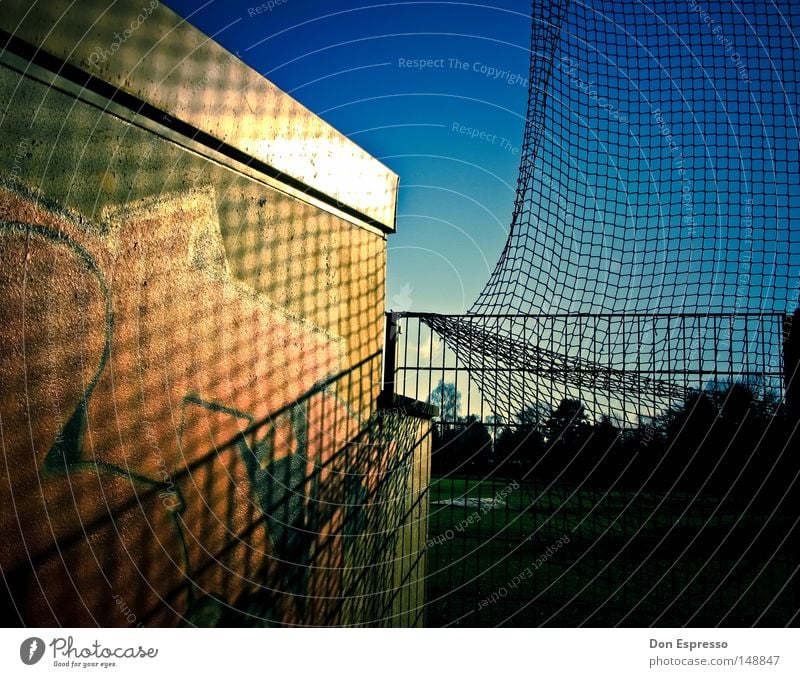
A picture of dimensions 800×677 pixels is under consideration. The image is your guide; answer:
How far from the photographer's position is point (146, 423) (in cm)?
286

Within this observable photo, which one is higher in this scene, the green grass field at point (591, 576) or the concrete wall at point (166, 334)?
the concrete wall at point (166, 334)

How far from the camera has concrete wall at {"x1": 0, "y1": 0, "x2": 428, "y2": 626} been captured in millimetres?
2381

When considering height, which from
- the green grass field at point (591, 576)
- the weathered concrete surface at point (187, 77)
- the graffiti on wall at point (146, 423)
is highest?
the weathered concrete surface at point (187, 77)

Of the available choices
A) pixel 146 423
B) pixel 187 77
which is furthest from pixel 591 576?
pixel 187 77

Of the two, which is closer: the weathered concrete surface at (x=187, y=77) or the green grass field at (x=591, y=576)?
the weathered concrete surface at (x=187, y=77)

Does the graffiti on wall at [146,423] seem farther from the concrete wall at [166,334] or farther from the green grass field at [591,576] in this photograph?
the green grass field at [591,576]

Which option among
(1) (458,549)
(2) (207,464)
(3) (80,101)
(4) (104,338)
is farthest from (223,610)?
(1) (458,549)

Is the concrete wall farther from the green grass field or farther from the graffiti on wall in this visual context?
the green grass field

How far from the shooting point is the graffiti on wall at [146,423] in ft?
7.79

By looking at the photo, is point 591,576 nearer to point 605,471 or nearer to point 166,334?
point 605,471

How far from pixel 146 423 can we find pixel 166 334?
411mm

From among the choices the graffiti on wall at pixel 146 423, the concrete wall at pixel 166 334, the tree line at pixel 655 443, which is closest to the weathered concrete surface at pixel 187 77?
the concrete wall at pixel 166 334

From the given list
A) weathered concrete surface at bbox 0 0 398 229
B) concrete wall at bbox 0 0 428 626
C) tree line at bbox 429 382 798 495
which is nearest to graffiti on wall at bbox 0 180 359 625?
concrete wall at bbox 0 0 428 626

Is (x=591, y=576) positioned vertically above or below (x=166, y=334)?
below
